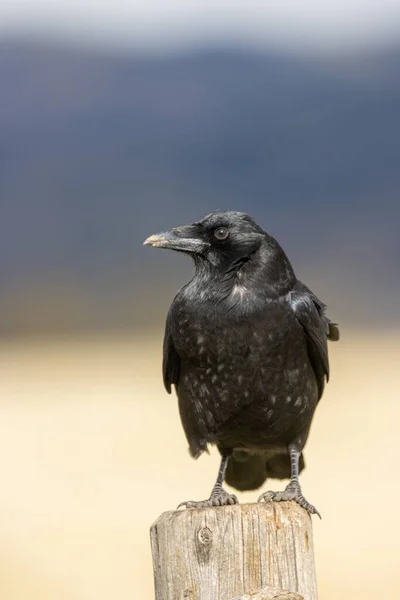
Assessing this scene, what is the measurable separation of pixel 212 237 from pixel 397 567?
581 cm

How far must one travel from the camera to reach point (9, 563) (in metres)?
11.6

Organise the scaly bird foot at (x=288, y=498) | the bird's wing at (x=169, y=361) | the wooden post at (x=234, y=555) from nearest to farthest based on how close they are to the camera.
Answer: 1. the wooden post at (x=234, y=555)
2. the scaly bird foot at (x=288, y=498)
3. the bird's wing at (x=169, y=361)

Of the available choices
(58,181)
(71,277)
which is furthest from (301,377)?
(58,181)

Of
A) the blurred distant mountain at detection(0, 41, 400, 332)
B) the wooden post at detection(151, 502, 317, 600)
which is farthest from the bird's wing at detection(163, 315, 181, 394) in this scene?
the blurred distant mountain at detection(0, 41, 400, 332)

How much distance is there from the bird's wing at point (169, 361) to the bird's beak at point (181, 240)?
1.80 ft

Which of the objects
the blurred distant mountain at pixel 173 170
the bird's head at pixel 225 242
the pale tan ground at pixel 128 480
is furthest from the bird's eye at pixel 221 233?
the blurred distant mountain at pixel 173 170

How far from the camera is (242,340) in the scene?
259 inches

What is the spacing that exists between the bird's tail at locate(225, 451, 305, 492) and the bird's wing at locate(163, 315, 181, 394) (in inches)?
23.7

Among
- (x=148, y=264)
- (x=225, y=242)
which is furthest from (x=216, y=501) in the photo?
(x=148, y=264)

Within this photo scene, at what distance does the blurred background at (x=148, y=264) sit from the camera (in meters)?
12.7

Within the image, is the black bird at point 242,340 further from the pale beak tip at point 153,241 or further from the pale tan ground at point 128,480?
the pale tan ground at point 128,480

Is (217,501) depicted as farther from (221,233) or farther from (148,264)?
(148,264)

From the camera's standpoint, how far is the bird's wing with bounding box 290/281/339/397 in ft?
22.4

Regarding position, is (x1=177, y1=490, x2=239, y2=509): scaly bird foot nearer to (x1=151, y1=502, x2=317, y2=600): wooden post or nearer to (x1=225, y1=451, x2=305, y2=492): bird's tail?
(x1=225, y1=451, x2=305, y2=492): bird's tail
